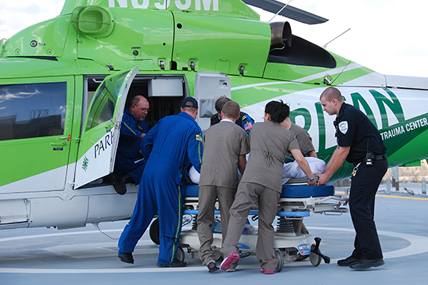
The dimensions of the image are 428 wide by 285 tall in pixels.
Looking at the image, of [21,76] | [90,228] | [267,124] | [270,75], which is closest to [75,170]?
[21,76]

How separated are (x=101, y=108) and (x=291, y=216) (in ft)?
7.54

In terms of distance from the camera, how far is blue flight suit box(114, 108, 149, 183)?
5.59m

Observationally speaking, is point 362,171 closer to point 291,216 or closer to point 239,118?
point 291,216

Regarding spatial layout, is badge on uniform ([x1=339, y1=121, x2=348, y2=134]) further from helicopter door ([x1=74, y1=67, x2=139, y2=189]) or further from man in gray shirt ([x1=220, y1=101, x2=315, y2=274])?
helicopter door ([x1=74, y1=67, x2=139, y2=189])

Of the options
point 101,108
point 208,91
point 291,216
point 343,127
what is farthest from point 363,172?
point 101,108

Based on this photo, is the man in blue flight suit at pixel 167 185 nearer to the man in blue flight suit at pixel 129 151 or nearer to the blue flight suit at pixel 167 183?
the blue flight suit at pixel 167 183

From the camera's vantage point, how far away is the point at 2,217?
536cm

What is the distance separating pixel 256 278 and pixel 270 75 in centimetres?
328

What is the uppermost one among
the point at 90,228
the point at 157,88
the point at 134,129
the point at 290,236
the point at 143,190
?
the point at 157,88

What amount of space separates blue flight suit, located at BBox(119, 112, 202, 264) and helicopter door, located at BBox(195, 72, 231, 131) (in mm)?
832

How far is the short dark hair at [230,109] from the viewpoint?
16.6 feet

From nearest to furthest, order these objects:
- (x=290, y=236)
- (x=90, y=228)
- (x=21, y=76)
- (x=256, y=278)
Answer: (x=256, y=278) → (x=290, y=236) → (x=21, y=76) → (x=90, y=228)

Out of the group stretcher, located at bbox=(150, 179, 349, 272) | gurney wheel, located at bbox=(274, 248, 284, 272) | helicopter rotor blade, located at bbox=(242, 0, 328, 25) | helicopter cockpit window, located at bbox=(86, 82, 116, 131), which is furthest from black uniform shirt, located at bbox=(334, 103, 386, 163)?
helicopter rotor blade, located at bbox=(242, 0, 328, 25)

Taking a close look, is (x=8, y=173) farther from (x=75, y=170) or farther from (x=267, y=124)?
(x=267, y=124)
